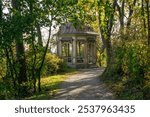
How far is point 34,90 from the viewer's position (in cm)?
1886

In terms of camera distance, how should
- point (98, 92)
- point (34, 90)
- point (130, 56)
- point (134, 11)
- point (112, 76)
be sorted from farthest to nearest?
1. point (134, 11)
2. point (112, 76)
3. point (34, 90)
4. point (98, 92)
5. point (130, 56)

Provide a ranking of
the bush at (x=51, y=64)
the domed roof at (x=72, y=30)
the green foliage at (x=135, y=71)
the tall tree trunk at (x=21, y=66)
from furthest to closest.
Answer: the domed roof at (x=72, y=30) → the bush at (x=51, y=64) → the tall tree trunk at (x=21, y=66) → the green foliage at (x=135, y=71)

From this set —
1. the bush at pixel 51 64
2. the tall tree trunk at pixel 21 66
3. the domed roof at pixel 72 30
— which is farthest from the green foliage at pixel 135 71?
the domed roof at pixel 72 30

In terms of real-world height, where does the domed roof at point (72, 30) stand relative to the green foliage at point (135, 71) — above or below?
above

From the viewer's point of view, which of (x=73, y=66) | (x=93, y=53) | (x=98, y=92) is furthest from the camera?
(x=93, y=53)

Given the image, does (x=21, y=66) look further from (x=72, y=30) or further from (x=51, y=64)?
(x=72, y=30)

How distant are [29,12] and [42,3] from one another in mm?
848

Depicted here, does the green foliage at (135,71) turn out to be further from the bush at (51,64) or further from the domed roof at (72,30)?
the domed roof at (72,30)

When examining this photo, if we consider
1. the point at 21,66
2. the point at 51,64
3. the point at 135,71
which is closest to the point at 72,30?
the point at 51,64

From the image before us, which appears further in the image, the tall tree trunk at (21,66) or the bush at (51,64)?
the bush at (51,64)

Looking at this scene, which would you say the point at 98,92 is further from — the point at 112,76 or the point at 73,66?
the point at 73,66

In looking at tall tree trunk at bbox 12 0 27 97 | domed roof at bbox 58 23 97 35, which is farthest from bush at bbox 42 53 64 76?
tall tree trunk at bbox 12 0 27 97

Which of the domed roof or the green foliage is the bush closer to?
the domed roof

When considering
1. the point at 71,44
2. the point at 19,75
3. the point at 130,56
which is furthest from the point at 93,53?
the point at 130,56
